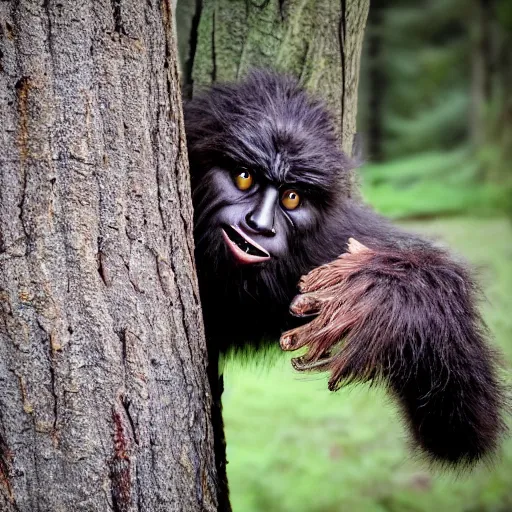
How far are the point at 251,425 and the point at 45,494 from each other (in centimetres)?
407

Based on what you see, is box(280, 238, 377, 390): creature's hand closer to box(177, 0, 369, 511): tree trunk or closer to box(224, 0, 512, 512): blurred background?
box(224, 0, 512, 512): blurred background

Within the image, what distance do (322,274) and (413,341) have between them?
43cm

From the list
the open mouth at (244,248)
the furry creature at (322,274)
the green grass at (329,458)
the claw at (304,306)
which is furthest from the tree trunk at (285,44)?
the green grass at (329,458)

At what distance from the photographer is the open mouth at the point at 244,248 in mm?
2533

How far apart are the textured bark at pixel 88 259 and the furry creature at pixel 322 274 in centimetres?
68

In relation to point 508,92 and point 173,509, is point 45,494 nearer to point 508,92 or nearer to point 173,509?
point 173,509

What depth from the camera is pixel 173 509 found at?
187 cm

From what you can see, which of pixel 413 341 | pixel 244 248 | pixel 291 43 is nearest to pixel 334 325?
pixel 413 341

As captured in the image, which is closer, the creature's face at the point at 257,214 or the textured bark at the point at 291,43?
the creature's face at the point at 257,214

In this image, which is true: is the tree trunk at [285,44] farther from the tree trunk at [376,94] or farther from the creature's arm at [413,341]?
the tree trunk at [376,94]

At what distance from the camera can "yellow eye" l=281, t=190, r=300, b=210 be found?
2.77 meters

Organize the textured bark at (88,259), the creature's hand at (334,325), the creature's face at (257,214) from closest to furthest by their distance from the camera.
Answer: the textured bark at (88,259) < the creature's hand at (334,325) < the creature's face at (257,214)

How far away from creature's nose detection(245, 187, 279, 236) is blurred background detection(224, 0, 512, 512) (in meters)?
0.61

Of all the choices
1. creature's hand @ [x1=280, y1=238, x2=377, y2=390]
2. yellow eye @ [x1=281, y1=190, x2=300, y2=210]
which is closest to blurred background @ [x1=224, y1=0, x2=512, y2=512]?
creature's hand @ [x1=280, y1=238, x2=377, y2=390]
